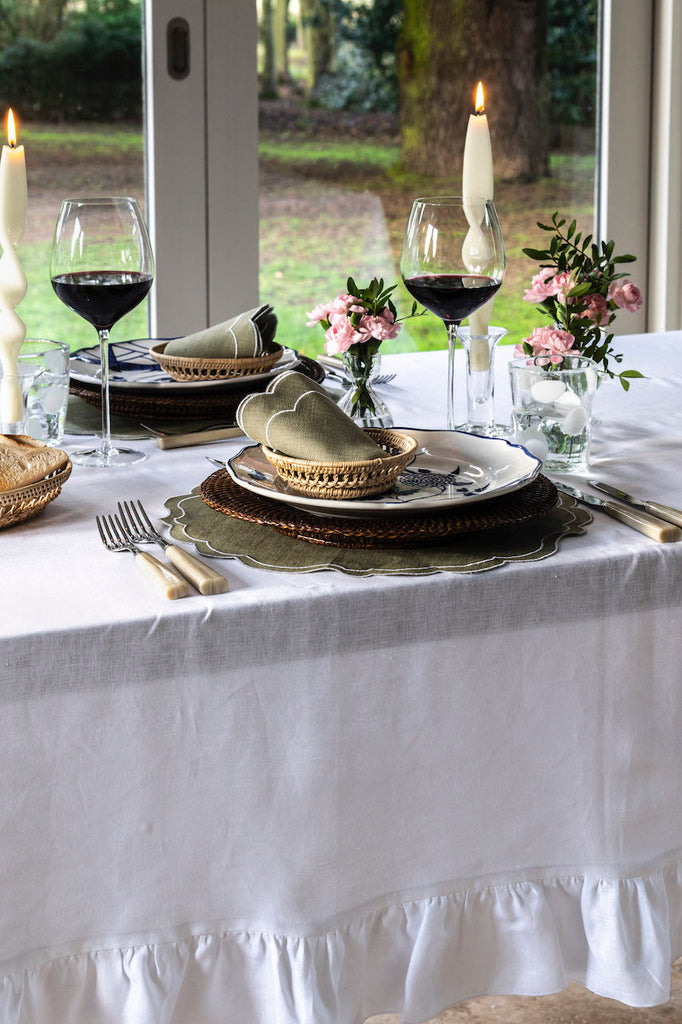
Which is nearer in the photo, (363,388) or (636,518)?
(636,518)

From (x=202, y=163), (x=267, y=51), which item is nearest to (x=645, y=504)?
(x=202, y=163)

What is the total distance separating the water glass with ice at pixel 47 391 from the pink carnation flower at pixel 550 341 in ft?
1.52

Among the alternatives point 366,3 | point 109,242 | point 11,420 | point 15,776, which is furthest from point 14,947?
point 366,3

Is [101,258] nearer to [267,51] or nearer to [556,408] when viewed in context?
[556,408]

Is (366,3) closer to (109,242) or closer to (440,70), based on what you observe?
(440,70)

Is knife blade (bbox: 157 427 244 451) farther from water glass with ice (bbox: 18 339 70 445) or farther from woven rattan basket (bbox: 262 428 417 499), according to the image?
woven rattan basket (bbox: 262 428 417 499)

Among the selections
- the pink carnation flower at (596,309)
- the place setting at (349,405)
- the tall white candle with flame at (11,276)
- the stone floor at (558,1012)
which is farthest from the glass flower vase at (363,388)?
the stone floor at (558,1012)

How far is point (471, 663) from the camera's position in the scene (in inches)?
33.7

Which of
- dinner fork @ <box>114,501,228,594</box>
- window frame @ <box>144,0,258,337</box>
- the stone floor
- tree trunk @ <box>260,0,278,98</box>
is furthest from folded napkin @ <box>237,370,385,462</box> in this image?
tree trunk @ <box>260,0,278,98</box>

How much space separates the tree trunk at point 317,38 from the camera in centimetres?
310

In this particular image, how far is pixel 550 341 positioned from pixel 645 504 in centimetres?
26

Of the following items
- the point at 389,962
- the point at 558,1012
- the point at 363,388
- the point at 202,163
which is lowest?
the point at 558,1012

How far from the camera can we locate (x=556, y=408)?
106 centimetres

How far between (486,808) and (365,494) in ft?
0.86
